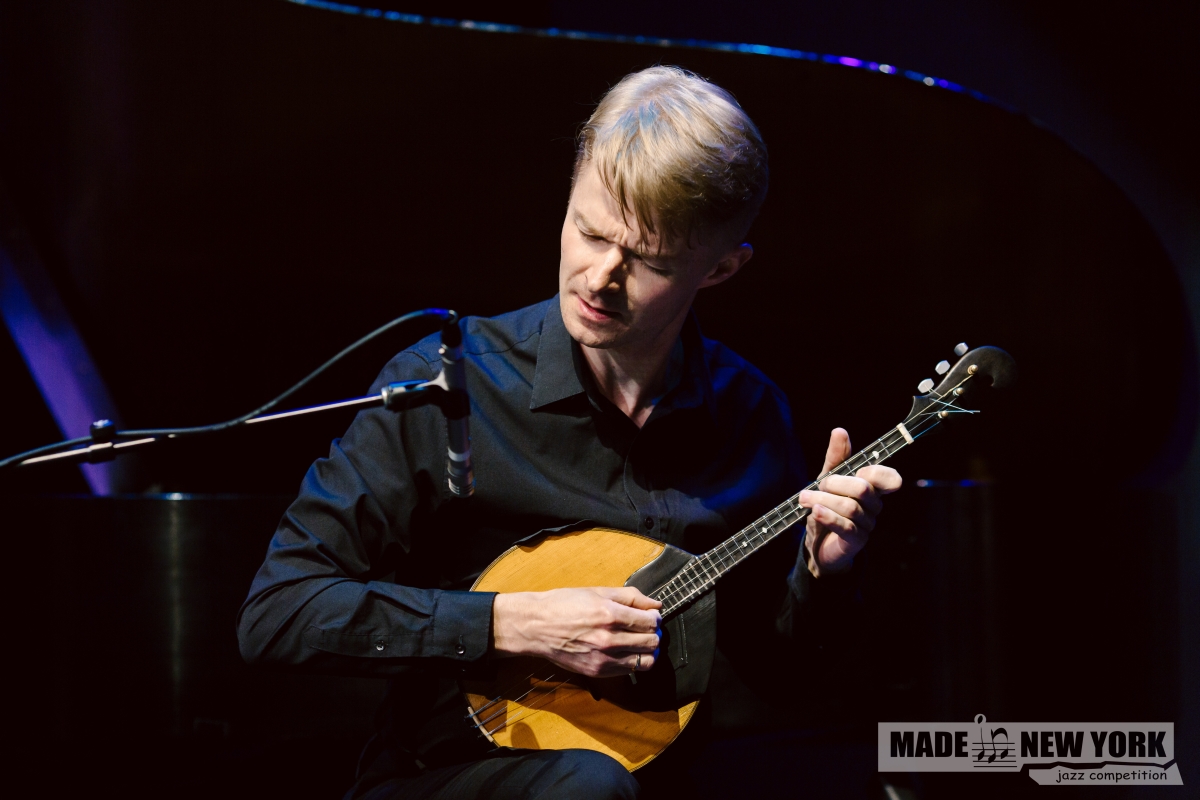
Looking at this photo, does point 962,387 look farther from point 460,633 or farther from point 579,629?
point 460,633

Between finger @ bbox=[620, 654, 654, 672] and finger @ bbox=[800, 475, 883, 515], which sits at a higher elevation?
finger @ bbox=[800, 475, 883, 515]

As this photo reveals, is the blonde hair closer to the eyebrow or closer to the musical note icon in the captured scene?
the eyebrow

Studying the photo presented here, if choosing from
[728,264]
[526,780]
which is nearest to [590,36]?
[728,264]

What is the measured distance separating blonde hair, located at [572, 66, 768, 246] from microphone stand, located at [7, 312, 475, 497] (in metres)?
0.49

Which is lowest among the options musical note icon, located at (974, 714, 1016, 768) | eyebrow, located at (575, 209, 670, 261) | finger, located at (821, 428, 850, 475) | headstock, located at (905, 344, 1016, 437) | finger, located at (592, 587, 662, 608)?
musical note icon, located at (974, 714, 1016, 768)

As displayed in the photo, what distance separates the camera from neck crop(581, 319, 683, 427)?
5.95 feet

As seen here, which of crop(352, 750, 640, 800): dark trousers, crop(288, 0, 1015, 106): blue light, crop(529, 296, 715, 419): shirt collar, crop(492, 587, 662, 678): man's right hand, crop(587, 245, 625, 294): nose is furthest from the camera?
crop(288, 0, 1015, 106): blue light

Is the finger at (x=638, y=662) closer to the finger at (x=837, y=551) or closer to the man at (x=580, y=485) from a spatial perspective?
the man at (x=580, y=485)

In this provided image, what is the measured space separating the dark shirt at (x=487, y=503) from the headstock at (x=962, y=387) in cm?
35

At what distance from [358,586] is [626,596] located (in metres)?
0.43

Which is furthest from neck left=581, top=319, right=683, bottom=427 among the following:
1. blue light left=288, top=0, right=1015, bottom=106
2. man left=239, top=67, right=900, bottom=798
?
blue light left=288, top=0, right=1015, bottom=106

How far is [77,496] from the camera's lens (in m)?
2.44

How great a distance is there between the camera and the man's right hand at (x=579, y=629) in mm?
1472

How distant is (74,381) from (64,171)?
0.66 m
